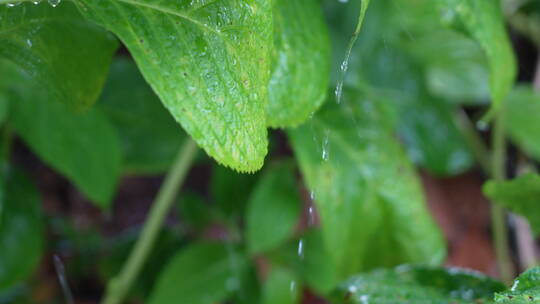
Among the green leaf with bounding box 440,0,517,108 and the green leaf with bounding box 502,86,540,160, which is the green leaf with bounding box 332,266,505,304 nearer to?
the green leaf with bounding box 440,0,517,108

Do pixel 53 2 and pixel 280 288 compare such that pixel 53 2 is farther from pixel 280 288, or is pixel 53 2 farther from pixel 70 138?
pixel 280 288

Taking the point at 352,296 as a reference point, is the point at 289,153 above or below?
below

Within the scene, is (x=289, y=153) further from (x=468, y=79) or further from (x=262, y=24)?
(x=262, y=24)

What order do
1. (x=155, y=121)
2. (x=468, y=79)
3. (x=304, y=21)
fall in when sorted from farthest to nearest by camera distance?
(x=468, y=79) < (x=155, y=121) < (x=304, y=21)

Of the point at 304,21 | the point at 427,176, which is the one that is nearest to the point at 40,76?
the point at 304,21

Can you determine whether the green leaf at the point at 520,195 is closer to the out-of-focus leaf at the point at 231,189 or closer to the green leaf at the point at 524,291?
the green leaf at the point at 524,291

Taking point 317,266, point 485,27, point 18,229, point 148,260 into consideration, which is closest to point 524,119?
point 317,266
